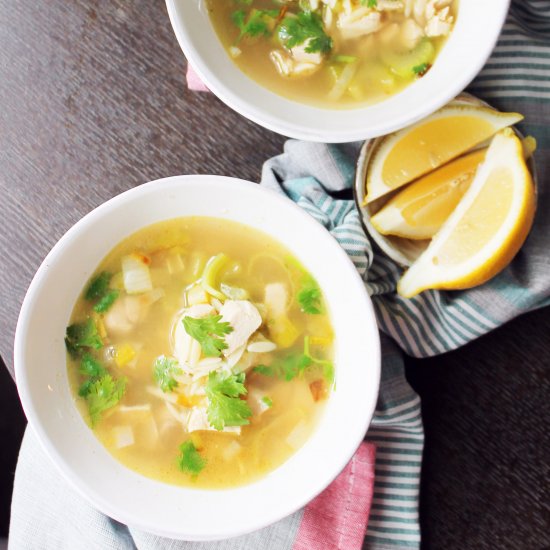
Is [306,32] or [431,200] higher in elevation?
[306,32]

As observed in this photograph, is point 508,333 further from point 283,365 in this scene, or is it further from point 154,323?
point 154,323

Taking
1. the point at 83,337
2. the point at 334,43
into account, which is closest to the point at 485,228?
the point at 334,43

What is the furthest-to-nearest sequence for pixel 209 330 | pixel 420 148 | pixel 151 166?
pixel 151 166 → pixel 420 148 → pixel 209 330

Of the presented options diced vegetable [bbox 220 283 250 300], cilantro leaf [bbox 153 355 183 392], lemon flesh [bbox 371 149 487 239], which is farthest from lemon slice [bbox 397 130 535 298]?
cilantro leaf [bbox 153 355 183 392]

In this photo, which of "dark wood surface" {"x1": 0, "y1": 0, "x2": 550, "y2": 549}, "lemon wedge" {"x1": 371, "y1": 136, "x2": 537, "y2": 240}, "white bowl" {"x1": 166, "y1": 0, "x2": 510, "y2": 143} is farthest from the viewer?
"dark wood surface" {"x1": 0, "y1": 0, "x2": 550, "y2": 549}

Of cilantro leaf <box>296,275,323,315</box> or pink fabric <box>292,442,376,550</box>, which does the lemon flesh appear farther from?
pink fabric <box>292,442,376,550</box>

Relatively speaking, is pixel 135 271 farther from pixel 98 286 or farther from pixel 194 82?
pixel 194 82
